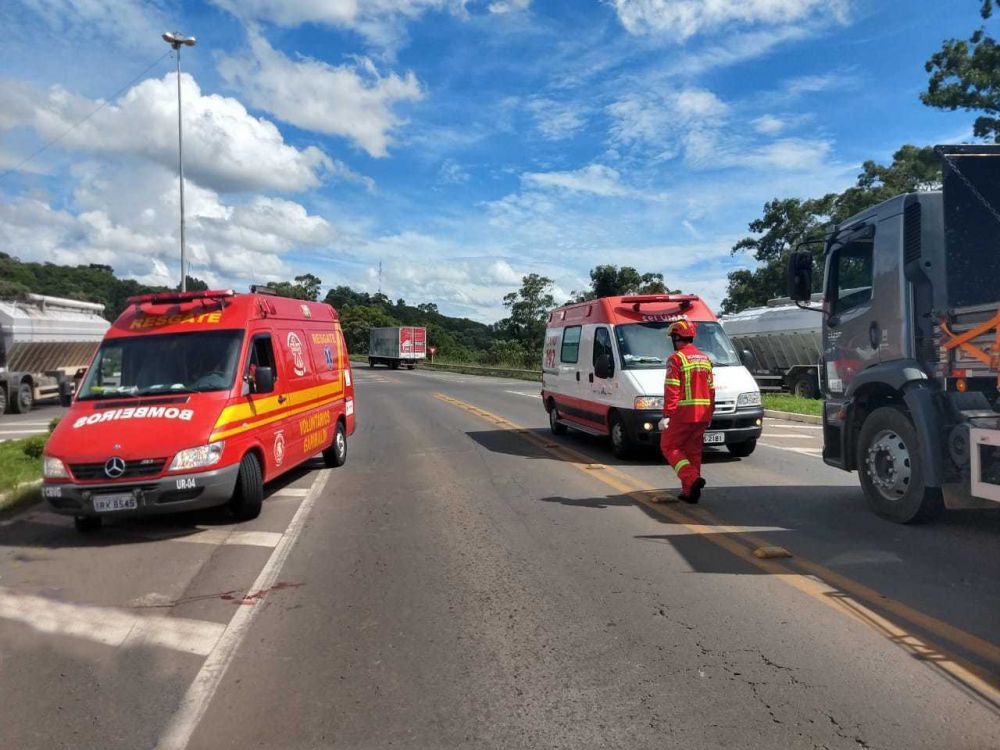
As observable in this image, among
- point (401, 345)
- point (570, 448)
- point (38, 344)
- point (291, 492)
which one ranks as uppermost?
point (401, 345)

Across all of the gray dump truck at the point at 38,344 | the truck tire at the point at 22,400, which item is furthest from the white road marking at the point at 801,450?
the truck tire at the point at 22,400

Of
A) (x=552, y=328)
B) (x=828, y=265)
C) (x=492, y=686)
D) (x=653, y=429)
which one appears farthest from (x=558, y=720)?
(x=552, y=328)

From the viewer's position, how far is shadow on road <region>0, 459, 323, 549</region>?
6574mm

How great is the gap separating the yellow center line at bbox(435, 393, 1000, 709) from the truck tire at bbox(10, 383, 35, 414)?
1911 centimetres

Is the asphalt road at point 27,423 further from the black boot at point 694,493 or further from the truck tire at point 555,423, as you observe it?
the black boot at point 694,493

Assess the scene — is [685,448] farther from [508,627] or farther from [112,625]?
[112,625]

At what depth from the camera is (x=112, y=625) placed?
4555 millimetres


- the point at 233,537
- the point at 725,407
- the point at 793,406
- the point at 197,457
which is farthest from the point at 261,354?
the point at 793,406

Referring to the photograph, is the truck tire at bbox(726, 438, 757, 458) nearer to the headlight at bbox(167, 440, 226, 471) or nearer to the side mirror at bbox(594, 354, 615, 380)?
the side mirror at bbox(594, 354, 615, 380)

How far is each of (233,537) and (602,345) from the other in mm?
6387

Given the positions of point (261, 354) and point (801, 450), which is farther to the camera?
point (801, 450)

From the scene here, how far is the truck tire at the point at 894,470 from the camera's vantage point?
20.4ft

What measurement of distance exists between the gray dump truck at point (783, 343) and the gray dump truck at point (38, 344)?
20.8 meters

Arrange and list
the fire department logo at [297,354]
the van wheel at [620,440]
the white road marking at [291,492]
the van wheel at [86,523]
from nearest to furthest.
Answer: the van wheel at [86,523]
the white road marking at [291,492]
the fire department logo at [297,354]
the van wheel at [620,440]
